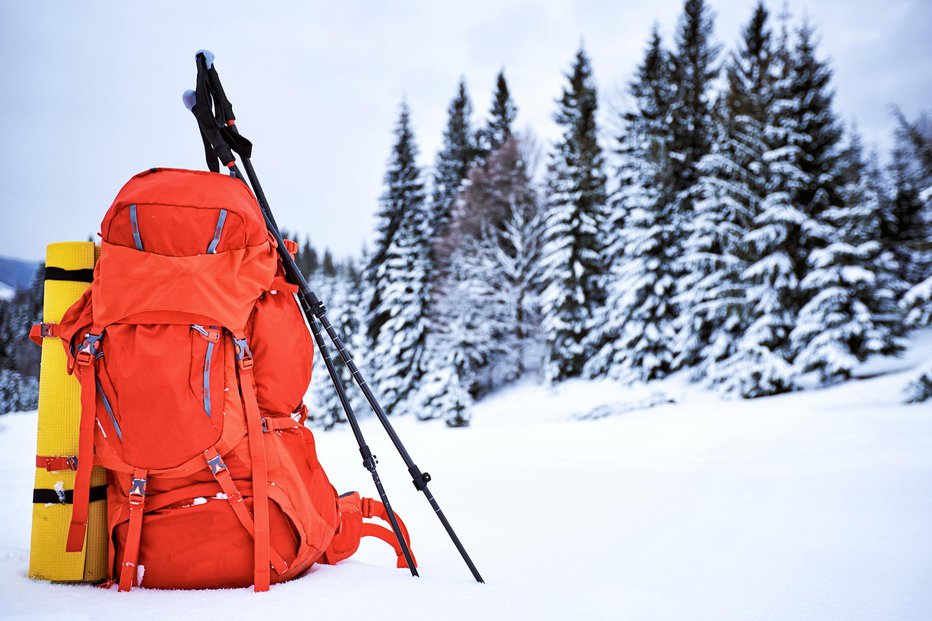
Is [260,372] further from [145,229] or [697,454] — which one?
[697,454]

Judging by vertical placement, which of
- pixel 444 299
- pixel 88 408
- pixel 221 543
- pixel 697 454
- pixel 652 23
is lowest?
pixel 697 454

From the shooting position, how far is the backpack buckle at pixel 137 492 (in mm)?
1498

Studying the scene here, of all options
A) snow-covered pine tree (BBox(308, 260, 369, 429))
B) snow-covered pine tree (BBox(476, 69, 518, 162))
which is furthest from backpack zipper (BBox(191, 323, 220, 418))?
snow-covered pine tree (BBox(476, 69, 518, 162))

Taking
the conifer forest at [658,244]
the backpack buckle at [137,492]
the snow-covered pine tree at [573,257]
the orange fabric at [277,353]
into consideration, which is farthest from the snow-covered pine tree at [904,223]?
the backpack buckle at [137,492]

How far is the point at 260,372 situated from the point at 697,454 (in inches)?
208

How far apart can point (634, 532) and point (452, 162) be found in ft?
74.0

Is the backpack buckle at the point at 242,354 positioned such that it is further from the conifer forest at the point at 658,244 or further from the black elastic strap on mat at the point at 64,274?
the conifer forest at the point at 658,244

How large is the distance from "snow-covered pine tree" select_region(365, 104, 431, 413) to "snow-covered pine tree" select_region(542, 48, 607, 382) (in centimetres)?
492

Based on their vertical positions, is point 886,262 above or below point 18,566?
above

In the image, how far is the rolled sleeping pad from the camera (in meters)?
1.56

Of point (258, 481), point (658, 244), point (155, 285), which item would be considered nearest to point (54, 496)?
point (258, 481)

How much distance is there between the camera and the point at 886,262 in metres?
12.0

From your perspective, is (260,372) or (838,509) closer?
(260,372)

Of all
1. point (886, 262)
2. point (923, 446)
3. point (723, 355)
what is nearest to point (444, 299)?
point (723, 355)
